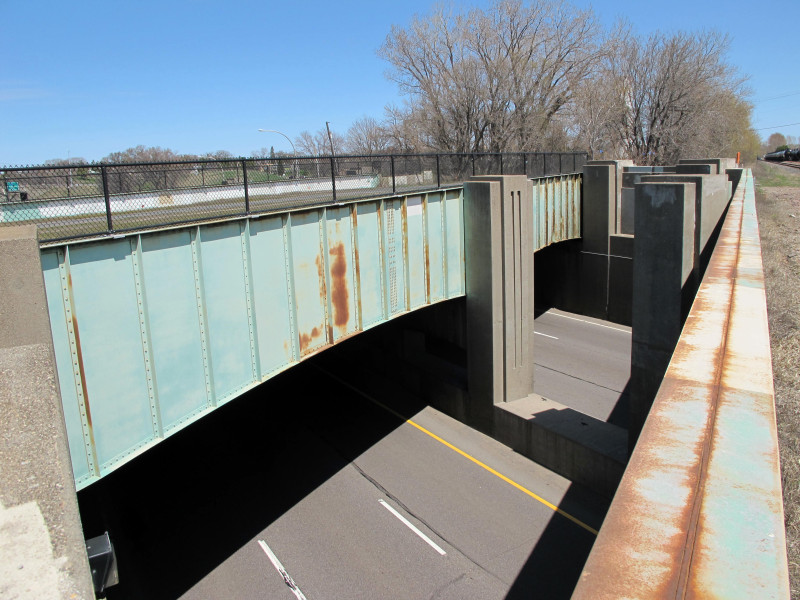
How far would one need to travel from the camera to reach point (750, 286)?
907 centimetres

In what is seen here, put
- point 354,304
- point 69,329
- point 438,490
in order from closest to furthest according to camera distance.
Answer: point 69,329, point 354,304, point 438,490

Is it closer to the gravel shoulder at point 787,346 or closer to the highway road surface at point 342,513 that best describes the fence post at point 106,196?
the highway road surface at point 342,513

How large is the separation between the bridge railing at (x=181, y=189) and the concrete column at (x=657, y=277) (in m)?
5.59

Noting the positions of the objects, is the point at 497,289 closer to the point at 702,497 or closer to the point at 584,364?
the point at 584,364

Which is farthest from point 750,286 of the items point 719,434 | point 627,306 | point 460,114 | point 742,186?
point 460,114

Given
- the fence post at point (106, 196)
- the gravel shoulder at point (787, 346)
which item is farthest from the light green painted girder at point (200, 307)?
the gravel shoulder at point (787, 346)

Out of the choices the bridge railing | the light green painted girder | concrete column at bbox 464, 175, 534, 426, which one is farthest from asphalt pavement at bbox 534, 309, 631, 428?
the bridge railing

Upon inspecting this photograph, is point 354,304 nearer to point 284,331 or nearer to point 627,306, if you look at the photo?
point 284,331

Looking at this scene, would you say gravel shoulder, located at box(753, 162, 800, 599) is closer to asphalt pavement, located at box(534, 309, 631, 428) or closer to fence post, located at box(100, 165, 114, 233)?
asphalt pavement, located at box(534, 309, 631, 428)

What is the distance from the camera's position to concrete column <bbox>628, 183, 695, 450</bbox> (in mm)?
12016

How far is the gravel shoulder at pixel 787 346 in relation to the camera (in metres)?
5.61

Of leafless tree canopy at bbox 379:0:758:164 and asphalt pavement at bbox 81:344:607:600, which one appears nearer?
asphalt pavement at bbox 81:344:607:600

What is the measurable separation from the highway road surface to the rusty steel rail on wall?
7.46m

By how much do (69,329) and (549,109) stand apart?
142 ft
